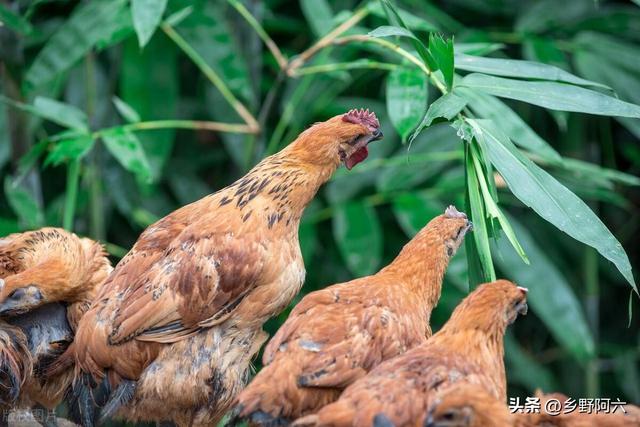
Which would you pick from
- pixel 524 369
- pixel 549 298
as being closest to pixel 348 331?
pixel 549 298

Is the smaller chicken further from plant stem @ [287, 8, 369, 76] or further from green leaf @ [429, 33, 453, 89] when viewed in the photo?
plant stem @ [287, 8, 369, 76]

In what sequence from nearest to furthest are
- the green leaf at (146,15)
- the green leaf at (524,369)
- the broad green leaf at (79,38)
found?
1. the green leaf at (146,15)
2. the broad green leaf at (79,38)
3. the green leaf at (524,369)

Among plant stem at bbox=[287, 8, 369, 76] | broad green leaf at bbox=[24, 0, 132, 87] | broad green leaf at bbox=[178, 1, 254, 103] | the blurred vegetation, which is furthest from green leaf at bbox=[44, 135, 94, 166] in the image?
broad green leaf at bbox=[178, 1, 254, 103]

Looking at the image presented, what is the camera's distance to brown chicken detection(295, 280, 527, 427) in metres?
2.13

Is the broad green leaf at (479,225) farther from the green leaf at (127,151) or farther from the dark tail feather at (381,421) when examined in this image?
the green leaf at (127,151)

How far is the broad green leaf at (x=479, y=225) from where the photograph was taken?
2.52 metres

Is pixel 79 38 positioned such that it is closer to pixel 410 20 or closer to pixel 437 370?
pixel 410 20

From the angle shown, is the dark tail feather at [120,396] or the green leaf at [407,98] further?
the green leaf at [407,98]

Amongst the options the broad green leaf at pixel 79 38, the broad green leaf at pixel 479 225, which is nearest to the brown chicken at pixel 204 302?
the broad green leaf at pixel 479 225

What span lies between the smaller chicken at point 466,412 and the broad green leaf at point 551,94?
37.1 inches

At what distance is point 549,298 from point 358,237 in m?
0.83

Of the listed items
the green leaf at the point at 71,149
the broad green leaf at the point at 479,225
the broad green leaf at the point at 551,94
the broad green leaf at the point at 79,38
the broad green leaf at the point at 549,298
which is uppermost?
the broad green leaf at the point at 79,38

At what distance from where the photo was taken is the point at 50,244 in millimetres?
3041

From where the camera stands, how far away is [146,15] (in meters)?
3.44
